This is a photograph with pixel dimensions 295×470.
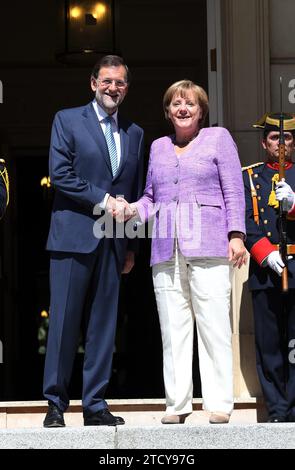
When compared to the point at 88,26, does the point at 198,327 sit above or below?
below

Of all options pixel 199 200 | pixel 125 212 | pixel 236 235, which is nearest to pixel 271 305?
pixel 236 235

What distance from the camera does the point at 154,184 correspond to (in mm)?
7656

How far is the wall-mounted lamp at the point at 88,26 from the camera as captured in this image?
410 inches

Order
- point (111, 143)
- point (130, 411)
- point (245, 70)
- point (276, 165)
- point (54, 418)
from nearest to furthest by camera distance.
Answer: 1. point (54, 418)
2. point (111, 143)
3. point (276, 165)
4. point (130, 411)
5. point (245, 70)

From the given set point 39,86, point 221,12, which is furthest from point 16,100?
point 221,12

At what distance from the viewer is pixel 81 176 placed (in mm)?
7531

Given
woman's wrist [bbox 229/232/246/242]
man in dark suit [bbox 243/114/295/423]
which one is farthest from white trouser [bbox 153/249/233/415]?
man in dark suit [bbox 243/114/295/423]

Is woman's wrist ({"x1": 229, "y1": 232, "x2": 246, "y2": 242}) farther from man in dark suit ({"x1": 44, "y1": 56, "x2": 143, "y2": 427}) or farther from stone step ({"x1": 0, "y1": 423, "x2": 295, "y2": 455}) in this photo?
stone step ({"x1": 0, "y1": 423, "x2": 295, "y2": 455})

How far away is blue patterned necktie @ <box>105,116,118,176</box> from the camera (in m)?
7.60

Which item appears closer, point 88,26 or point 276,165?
point 276,165

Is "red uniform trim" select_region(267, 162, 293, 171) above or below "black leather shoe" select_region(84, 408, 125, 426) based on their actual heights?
above

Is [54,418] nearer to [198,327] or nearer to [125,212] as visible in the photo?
[198,327]

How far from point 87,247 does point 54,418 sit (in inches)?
33.8

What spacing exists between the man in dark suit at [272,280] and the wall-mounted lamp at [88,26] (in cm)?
257
